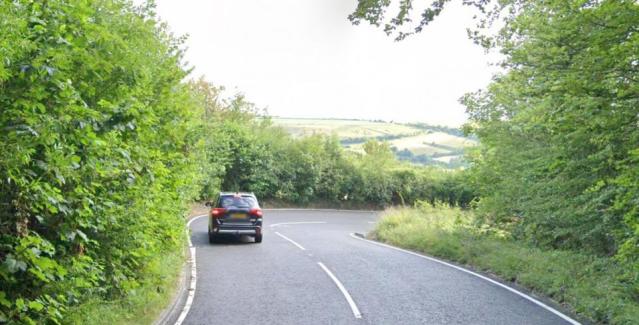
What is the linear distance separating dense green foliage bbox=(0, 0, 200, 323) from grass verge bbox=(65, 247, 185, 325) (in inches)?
7.5

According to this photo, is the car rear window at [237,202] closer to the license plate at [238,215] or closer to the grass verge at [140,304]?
the license plate at [238,215]

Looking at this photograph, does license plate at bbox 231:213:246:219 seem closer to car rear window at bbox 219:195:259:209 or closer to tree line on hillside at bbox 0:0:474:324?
car rear window at bbox 219:195:259:209

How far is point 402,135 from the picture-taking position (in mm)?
98938

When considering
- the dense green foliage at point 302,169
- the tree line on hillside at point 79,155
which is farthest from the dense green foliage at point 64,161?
the dense green foliage at point 302,169

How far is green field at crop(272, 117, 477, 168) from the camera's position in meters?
85.9

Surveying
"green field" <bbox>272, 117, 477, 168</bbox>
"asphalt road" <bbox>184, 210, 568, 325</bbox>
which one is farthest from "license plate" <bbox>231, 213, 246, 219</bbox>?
"green field" <bbox>272, 117, 477, 168</bbox>

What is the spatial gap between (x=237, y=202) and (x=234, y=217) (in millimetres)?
615

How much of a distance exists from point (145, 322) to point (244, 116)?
4404 cm

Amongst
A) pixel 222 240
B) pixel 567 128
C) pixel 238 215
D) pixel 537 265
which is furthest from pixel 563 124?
pixel 222 240

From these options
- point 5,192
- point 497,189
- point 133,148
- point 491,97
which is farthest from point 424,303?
point 491,97

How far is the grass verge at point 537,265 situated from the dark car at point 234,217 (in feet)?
18.3

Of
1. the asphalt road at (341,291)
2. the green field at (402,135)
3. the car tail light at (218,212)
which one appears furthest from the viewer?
the green field at (402,135)

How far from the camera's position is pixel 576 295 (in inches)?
383

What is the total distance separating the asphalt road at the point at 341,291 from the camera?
339 inches
